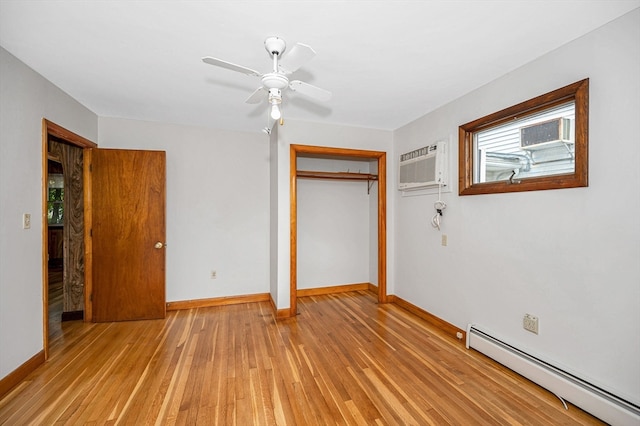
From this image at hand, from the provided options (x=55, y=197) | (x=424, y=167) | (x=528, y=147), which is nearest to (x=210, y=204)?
(x=424, y=167)

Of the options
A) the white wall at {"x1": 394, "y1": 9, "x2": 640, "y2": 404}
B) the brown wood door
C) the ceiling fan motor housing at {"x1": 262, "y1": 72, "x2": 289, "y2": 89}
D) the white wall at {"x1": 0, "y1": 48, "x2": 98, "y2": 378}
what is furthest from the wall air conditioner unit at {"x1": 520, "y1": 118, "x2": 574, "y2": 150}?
the white wall at {"x1": 0, "y1": 48, "x2": 98, "y2": 378}

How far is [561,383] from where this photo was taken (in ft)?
6.06

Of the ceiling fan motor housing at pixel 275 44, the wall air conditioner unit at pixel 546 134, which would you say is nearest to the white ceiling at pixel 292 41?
the ceiling fan motor housing at pixel 275 44

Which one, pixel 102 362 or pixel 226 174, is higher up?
pixel 226 174

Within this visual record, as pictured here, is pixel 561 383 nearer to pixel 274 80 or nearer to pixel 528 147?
pixel 528 147

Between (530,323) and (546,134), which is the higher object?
(546,134)

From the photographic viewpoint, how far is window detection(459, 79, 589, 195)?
1834 mm

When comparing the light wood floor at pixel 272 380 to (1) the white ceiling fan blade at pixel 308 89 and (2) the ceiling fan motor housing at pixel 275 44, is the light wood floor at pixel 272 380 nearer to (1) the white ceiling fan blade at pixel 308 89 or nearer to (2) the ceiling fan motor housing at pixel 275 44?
(1) the white ceiling fan blade at pixel 308 89

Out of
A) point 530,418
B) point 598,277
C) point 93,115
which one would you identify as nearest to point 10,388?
point 93,115

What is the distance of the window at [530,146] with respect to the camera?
183 cm

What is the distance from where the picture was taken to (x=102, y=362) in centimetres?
235

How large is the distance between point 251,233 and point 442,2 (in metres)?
3.33

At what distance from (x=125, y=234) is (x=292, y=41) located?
118 inches

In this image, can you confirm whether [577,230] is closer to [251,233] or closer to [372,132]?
[372,132]
